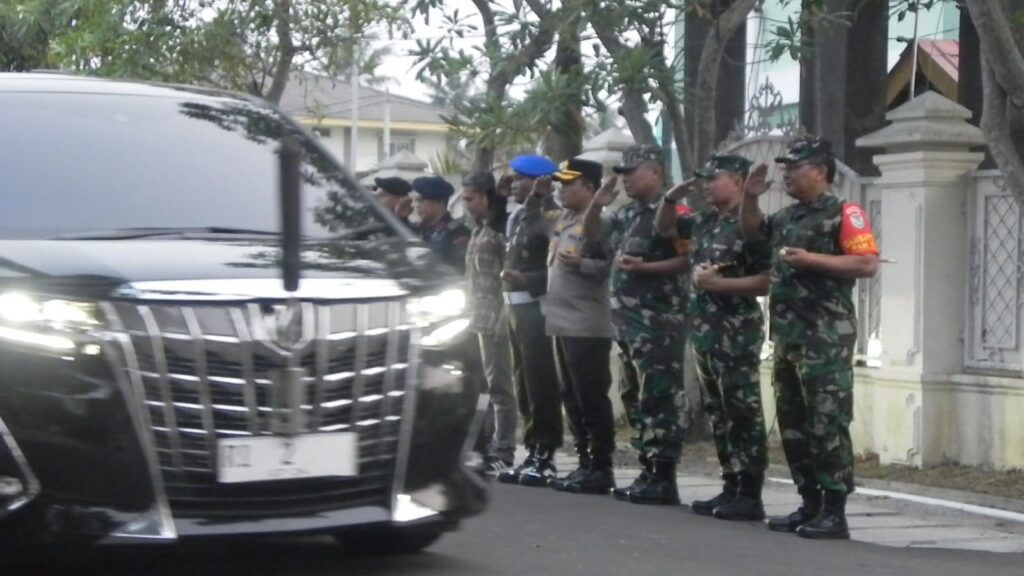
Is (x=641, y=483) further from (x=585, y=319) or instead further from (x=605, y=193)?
(x=605, y=193)

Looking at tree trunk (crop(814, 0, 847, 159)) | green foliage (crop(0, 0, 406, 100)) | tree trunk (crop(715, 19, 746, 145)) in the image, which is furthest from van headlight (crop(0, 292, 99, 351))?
tree trunk (crop(715, 19, 746, 145))

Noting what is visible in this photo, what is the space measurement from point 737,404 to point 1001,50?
2.25 m

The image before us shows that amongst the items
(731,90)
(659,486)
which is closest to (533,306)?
(659,486)

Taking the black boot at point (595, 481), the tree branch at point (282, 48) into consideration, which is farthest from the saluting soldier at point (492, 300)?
the tree branch at point (282, 48)

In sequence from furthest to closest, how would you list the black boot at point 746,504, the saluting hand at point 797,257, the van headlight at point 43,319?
the black boot at point 746,504, the saluting hand at point 797,257, the van headlight at point 43,319

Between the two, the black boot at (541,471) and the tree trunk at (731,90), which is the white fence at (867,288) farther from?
the tree trunk at (731,90)

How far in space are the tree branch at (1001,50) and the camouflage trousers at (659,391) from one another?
2.10 meters

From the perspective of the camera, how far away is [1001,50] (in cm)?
892

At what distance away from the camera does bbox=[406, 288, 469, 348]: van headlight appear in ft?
20.4

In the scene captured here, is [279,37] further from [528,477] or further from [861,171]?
[528,477]

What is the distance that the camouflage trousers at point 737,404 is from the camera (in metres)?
8.59

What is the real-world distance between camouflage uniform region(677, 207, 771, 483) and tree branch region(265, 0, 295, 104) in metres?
7.89

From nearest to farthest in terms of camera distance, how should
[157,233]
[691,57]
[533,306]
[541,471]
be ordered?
[157,233]
[541,471]
[533,306]
[691,57]

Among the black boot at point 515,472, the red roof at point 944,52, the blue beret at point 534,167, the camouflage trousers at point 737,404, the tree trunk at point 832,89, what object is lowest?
the black boot at point 515,472
